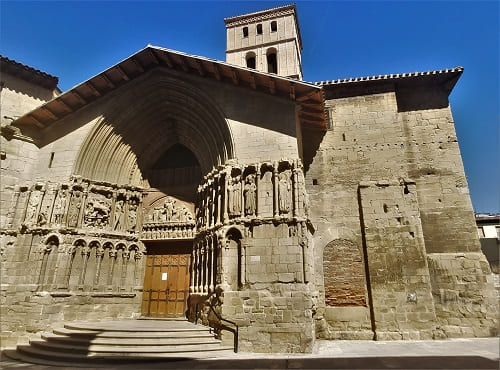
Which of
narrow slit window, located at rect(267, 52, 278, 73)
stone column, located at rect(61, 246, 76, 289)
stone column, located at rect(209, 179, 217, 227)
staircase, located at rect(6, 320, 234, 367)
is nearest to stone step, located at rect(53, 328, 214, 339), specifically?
staircase, located at rect(6, 320, 234, 367)

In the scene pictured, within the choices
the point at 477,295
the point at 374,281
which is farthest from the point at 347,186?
the point at 477,295

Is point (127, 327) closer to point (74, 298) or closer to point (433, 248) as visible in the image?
point (74, 298)

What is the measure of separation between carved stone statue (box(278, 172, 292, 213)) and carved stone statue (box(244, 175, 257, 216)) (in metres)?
0.71

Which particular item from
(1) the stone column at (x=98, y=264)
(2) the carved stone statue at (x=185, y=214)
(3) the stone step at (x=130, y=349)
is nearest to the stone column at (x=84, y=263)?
(1) the stone column at (x=98, y=264)

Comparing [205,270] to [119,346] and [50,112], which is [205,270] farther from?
[50,112]

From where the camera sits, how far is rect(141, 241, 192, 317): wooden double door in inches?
398

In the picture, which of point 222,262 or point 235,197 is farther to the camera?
point 235,197

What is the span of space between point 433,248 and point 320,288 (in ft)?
12.1

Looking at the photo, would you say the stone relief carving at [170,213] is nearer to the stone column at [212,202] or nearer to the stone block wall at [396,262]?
the stone column at [212,202]

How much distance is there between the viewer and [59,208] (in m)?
9.47

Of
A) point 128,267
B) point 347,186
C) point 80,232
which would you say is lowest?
point 128,267

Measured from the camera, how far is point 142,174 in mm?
11586

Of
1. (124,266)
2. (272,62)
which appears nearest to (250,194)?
(124,266)

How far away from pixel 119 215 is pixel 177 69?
17.3ft
